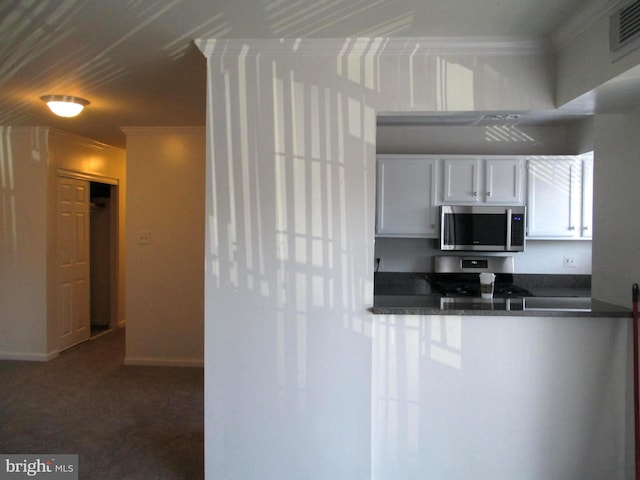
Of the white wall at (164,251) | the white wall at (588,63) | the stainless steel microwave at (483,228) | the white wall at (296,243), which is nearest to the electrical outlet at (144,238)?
the white wall at (164,251)

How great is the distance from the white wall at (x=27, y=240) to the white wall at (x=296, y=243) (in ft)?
10.6

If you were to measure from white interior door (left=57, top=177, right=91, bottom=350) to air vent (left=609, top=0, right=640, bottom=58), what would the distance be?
502 cm

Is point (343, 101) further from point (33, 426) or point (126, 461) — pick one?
point (33, 426)

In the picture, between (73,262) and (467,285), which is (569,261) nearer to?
(467,285)

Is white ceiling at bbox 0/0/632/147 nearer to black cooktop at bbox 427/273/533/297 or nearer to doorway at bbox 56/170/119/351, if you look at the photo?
black cooktop at bbox 427/273/533/297

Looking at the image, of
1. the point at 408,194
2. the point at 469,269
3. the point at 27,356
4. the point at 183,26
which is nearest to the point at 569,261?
the point at 469,269

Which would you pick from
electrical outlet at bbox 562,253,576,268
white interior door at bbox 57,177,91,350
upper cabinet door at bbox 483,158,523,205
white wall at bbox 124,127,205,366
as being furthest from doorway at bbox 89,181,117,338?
electrical outlet at bbox 562,253,576,268

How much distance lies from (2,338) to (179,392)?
229 cm

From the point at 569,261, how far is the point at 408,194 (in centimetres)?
172

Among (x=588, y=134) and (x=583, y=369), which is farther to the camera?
(x=588, y=134)

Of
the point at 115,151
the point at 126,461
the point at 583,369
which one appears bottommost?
the point at 126,461

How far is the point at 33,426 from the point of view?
3.33 meters

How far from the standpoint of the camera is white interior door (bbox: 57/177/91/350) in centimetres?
504

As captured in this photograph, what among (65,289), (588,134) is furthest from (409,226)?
(65,289)
